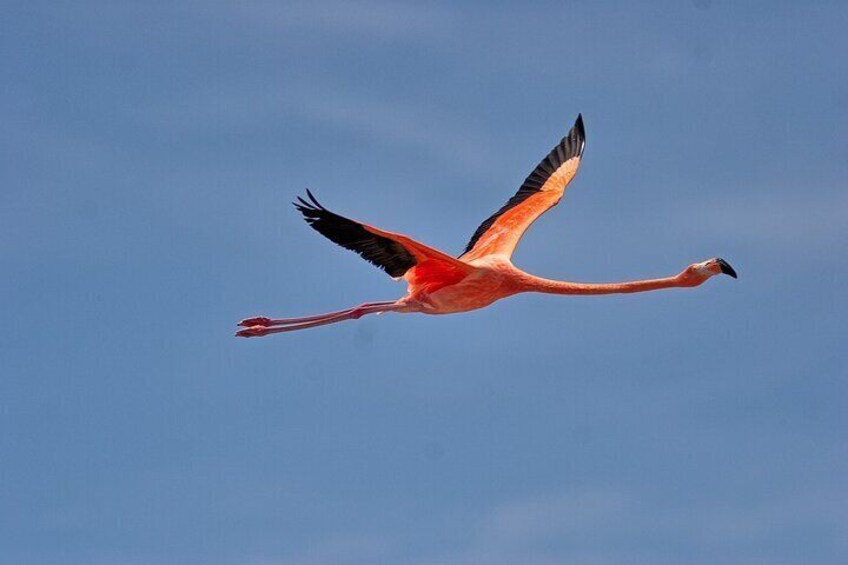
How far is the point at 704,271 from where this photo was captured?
2133 cm

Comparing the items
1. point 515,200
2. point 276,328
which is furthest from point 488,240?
point 276,328

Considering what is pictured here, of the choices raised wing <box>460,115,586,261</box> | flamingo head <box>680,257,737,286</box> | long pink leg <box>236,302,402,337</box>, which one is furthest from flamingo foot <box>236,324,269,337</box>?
flamingo head <box>680,257,737,286</box>

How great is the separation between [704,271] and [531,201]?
572 centimetres

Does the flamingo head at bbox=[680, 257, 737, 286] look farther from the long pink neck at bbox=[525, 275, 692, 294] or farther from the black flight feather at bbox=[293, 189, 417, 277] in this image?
the black flight feather at bbox=[293, 189, 417, 277]

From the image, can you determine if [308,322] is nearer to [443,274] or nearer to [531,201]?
[443,274]

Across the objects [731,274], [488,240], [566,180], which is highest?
[566,180]

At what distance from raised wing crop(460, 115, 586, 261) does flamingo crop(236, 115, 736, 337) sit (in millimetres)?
38

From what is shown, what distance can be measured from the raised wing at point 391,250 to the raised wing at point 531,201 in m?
1.66

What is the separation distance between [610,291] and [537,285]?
121cm

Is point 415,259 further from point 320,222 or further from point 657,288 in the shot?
point 657,288

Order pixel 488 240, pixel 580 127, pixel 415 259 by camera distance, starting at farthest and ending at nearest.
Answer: pixel 580 127 < pixel 488 240 < pixel 415 259

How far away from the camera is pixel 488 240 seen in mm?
24688

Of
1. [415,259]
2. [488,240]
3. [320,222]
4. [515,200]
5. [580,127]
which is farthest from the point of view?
[580,127]

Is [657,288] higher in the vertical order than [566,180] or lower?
lower
